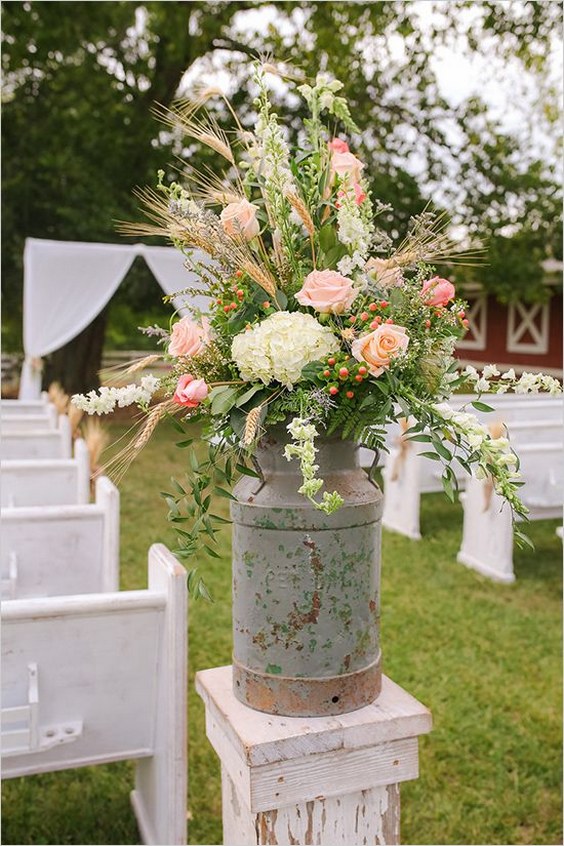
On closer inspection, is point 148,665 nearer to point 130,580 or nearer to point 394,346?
point 394,346

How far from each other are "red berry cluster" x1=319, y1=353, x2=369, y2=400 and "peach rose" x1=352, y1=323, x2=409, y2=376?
0.05 feet

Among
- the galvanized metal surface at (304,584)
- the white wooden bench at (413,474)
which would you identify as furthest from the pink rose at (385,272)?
the white wooden bench at (413,474)

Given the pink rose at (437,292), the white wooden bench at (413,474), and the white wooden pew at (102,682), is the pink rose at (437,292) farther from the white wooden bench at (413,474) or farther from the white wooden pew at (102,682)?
the white wooden bench at (413,474)

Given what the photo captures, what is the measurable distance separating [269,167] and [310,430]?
1.54ft

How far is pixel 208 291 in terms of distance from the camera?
4.19 ft

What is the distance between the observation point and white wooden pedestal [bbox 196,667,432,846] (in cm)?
123

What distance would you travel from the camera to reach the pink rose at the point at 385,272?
1269mm

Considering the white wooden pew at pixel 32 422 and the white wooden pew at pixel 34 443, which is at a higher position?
the white wooden pew at pixel 32 422

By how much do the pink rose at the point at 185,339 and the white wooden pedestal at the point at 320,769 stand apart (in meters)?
0.62

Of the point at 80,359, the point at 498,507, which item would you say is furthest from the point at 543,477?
the point at 80,359

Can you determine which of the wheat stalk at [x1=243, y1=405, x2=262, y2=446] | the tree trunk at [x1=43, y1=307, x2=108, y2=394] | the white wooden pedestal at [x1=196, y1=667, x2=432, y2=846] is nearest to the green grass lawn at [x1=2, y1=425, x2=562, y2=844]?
the white wooden pedestal at [x1=196, y1=667, x2=432, y2=846]

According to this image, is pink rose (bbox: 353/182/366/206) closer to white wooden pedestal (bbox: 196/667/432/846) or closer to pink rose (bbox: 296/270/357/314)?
pink rose (bbox: 296/270/357/314)

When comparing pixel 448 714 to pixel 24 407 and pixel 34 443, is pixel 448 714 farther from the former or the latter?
pixel 24 407

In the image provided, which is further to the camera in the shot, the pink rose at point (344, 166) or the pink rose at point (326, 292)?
the pink rose at point (344, 166)
